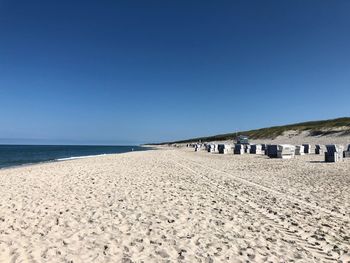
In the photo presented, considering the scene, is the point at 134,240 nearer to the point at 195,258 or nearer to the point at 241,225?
the point at 195,258

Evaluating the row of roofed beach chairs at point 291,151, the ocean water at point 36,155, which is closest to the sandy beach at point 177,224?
the row of roofed beach chairs at point 291,151

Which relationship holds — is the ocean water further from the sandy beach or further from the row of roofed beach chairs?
the sandy beach

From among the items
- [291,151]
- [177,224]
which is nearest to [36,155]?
[291,151]

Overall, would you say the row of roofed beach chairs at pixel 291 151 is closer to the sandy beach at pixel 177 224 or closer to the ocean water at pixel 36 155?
the sandy beach at pixel 177 224

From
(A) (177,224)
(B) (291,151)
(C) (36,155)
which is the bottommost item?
(A) (177,224)

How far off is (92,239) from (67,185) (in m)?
7.21

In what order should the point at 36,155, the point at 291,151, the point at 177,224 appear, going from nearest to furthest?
the point at 177,224
the point at 291,151
the point at 36,155

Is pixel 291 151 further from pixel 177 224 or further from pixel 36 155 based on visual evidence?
pixel 36 155

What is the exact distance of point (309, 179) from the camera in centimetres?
1323

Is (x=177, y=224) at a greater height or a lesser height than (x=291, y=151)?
lesser

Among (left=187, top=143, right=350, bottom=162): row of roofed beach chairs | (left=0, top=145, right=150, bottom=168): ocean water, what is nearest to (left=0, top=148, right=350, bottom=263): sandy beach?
(left=187, top=143, right=350, bottom=162): row of roofed beach chairs

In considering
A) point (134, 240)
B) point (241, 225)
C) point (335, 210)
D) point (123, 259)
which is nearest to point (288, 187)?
point (335, 210)

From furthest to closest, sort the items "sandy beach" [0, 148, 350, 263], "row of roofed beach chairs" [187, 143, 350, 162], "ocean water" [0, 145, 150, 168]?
"ocean water" [0, 145, 150, 168] < "row of roofed beach chairs" [187, 143, 350, 162] < "sandy beach" [0, 148, 350, 263]

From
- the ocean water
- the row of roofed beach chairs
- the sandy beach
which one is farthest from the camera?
the ocean water
